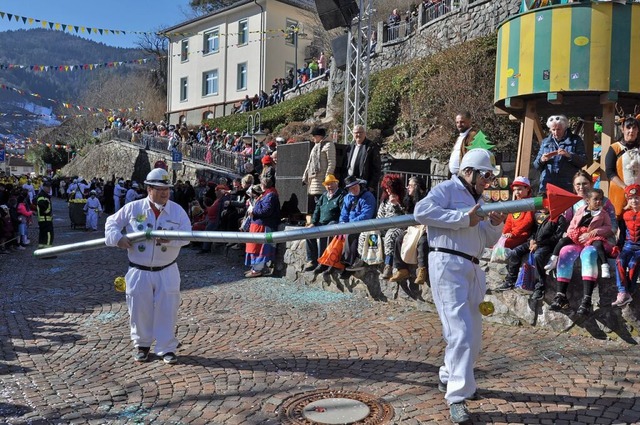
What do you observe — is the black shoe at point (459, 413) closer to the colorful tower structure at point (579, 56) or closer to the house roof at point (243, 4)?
the colorful tower structure at point (579, 56)

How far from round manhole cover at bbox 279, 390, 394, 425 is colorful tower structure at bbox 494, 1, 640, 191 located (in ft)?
16.8

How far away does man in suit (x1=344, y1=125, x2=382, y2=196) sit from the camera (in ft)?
32.4

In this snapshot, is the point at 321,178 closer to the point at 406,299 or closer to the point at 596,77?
the point at 406,299

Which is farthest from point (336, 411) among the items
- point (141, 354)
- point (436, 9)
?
point (436, 9)

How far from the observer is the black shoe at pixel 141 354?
607 cm

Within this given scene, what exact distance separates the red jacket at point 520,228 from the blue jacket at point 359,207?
217 centimetres

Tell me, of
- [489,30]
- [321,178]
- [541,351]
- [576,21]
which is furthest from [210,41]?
[541,351]

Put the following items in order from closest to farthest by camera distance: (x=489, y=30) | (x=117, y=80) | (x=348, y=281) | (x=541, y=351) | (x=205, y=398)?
(x=205, y=398), (x=541, y=351), (x=348, y=281), (x=489, y=30), (x=117, y=80)

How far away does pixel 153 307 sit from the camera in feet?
20.2

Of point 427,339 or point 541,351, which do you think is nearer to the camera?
point 541,351

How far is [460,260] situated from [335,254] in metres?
4.60

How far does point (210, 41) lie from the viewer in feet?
147

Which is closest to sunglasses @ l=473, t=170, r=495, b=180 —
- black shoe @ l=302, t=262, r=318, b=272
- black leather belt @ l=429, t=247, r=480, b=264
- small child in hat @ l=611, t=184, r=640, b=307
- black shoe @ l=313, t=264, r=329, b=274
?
black leather belt @ l=429, t=247, r=480, b=264

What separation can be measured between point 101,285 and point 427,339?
252 inches
